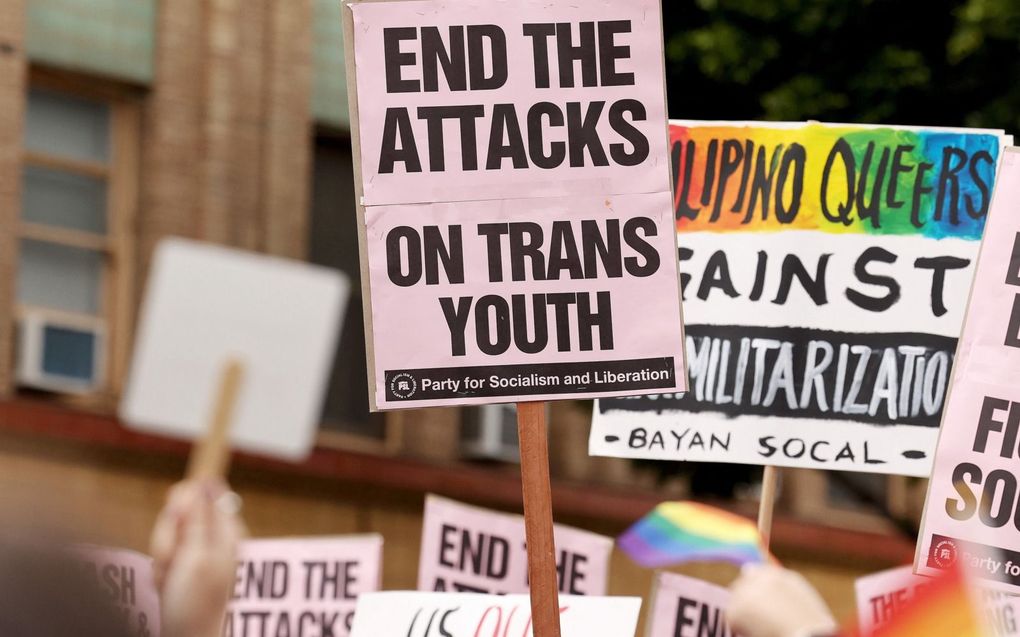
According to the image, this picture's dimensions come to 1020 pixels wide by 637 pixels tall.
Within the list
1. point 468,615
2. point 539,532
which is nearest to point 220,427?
point 539,532

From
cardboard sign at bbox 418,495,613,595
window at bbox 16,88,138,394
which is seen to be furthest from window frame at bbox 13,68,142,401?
cardboard sign at bbox 418,495,613,595

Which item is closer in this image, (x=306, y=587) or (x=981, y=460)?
(x=981, y=460)

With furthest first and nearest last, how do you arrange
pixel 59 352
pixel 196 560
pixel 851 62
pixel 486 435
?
pixel 486 435 < pixel 59 352 < pixel 851 62 < pixel 196 560

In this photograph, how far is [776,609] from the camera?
2506 mm

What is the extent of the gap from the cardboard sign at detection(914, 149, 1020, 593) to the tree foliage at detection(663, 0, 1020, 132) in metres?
6.22

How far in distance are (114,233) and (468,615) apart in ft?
29.7

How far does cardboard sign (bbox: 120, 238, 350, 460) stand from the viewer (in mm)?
2508

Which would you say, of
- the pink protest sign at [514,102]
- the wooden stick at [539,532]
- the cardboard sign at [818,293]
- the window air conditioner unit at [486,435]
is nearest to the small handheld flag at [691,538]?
the wooden stick at [539,532]

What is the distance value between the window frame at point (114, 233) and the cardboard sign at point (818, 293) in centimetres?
841

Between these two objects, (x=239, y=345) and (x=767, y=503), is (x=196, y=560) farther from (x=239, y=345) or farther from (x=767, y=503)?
(x=767, y=503)

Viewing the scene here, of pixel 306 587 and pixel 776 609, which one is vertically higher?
pixel 776 609

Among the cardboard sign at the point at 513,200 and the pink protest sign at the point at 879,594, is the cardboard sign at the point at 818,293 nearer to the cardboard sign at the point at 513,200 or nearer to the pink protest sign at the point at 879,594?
the pink protest sign at the point at 879,594

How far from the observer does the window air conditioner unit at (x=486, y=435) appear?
52.0ft

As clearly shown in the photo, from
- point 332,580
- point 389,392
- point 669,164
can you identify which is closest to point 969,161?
point 669,164
